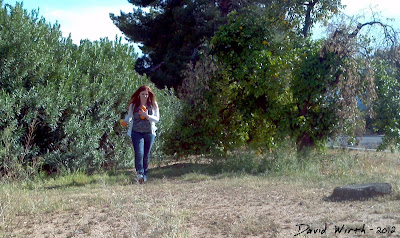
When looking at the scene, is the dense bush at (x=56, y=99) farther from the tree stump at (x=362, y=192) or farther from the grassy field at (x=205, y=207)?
the tree stump at (x=362, y=192)

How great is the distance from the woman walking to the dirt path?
126cm

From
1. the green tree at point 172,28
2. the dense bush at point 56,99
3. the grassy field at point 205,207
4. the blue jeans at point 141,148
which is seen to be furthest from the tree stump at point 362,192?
the green tree at point 172,28

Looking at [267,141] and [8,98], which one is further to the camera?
[267,141]

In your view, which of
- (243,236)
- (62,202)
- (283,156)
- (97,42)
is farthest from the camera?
(97,42)

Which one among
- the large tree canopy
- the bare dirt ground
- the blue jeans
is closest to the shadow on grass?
the blue jeans

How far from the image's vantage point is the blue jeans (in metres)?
8.04

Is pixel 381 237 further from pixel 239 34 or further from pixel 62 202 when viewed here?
pixel 239 34

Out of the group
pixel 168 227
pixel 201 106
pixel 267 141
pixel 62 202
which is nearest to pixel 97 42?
pixel 201 106

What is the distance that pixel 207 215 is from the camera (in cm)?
529

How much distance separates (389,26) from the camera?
10461 mm

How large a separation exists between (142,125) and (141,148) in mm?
392

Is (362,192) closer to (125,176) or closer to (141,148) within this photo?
(141,148)

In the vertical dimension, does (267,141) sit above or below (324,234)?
above

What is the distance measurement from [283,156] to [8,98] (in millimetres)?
5083
